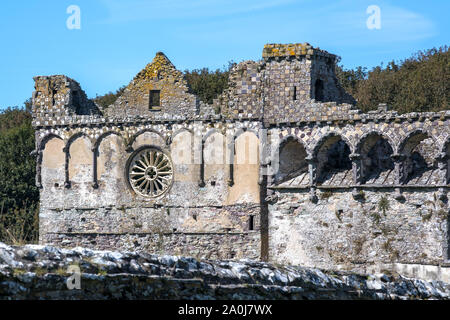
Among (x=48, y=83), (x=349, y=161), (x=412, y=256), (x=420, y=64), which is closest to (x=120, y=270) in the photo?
(x=412, y=256)

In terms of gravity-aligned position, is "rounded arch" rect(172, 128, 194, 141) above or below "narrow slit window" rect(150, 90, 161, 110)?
below

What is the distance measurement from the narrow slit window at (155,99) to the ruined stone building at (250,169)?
0.05m

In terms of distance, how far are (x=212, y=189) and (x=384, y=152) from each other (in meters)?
5.91

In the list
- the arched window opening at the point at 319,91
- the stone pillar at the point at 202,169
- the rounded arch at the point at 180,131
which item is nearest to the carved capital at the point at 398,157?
the arched window opening at the point at 319,91

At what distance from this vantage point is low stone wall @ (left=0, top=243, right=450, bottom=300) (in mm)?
13484

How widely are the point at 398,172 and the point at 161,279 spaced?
19678 mm

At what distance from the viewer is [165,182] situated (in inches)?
1454

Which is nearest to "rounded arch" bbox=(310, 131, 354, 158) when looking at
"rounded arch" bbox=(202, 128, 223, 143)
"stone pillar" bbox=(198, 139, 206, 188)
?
"rounded arch" bbox=(202, 128, 223, 143)

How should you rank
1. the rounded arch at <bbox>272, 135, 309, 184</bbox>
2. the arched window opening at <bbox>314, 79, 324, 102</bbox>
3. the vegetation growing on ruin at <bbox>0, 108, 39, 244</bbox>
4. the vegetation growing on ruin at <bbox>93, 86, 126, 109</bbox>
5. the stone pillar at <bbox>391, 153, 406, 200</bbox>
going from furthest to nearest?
the vegetation growing on ruin at <bbox>93, 86, 126, 109</bbox> → the vegetation growing on ruin at <bbox>0, 108, 39, 244</bbox> → the arched window opening at <bbox>314, 79, 324, 102</bbox> → the rounded arch at <bbox>272, 135, 309, 184</bbox> → the stone pillar at <bbox>391, 153, 406, 200</bbox>

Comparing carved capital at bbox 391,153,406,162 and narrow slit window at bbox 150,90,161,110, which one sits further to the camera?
narrow slit window at bbox 150,90,161,110

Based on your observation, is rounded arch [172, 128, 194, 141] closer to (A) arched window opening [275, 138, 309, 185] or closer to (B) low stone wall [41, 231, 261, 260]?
(A) arched window opening [275, 138, 309, 185]

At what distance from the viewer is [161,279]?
1477 cm

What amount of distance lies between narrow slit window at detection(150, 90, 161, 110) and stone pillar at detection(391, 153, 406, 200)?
8880mm

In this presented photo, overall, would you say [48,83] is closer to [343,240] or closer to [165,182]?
[165,182]
